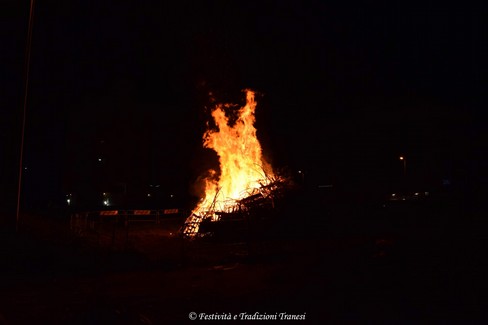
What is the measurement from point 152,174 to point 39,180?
1600cm

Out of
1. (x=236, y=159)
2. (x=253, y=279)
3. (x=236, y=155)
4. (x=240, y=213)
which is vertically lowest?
(x=253, y=279)

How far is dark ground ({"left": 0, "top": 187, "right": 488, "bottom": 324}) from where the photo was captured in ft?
24.0

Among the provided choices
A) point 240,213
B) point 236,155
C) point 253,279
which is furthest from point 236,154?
point 253,279

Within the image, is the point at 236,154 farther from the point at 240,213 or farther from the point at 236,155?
the point at 240,213

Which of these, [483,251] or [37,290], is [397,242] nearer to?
[483,251]

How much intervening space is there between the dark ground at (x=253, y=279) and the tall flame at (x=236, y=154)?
4.20m

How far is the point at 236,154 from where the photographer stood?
71.2 feet

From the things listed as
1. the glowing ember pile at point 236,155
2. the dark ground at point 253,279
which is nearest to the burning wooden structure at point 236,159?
the glowing ember pile at point 236,155

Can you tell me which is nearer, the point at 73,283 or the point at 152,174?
the point at 73,283

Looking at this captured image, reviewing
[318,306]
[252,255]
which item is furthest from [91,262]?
[318,306]

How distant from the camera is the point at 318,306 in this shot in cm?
754

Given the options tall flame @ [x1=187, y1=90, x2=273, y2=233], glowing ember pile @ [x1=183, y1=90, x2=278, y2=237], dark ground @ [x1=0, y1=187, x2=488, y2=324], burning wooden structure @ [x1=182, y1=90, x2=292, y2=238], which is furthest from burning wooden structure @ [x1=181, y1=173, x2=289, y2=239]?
dark ground @ [x1=0, y1=187, x2=488, y2=324]

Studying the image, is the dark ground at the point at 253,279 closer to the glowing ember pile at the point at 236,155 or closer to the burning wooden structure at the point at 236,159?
the burning wooden structure at the point at 236,159

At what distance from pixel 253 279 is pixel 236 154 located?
39.1ft
